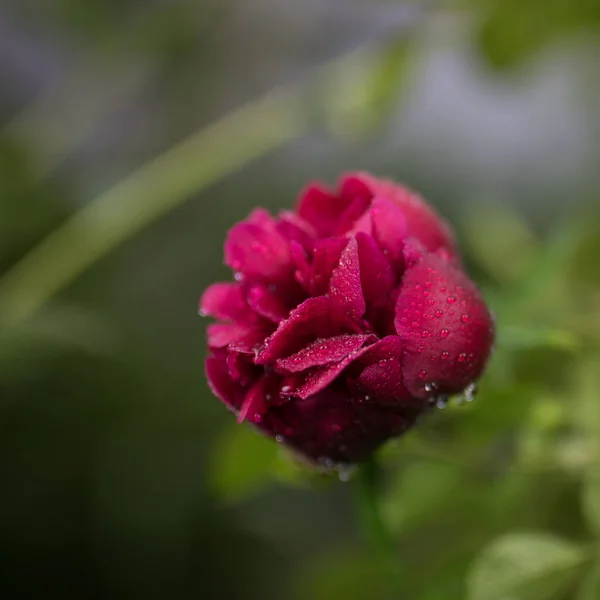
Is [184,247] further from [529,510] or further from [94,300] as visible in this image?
[529,510]

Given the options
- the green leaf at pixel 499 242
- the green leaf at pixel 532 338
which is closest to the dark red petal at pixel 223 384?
the green leaf at pixel 532 338

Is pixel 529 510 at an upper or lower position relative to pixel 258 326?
lower

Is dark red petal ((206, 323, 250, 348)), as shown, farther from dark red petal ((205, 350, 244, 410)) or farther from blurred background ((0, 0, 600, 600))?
blurred background ((0, 0, 600, 600))

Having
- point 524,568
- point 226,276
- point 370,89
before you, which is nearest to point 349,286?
point 524,568

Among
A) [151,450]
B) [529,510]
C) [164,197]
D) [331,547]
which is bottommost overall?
[331,547]

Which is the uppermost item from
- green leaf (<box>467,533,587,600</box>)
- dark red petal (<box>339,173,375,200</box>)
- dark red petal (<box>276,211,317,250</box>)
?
dark red petal (<box>339,173,375,200</box>)

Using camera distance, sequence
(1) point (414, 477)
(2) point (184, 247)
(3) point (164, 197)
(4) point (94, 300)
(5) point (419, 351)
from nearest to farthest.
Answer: (5) point (419, 351), (1) point (414, 477), (3) point (164, 197), (4) point (94, 300), (2) point (184, 247)

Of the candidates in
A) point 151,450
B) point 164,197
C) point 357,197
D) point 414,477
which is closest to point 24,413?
point 151,450

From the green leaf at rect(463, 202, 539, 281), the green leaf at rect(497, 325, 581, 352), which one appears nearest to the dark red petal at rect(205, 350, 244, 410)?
the green leaf at rect(497, 325, 581, 352)
